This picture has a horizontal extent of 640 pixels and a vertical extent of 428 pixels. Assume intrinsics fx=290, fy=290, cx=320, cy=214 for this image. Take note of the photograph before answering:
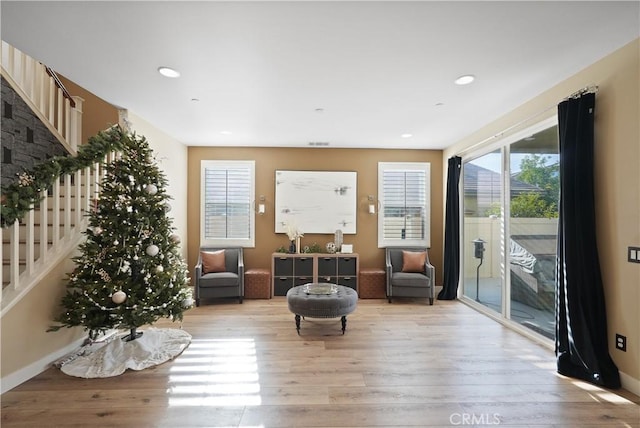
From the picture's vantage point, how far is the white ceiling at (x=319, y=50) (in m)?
1.89

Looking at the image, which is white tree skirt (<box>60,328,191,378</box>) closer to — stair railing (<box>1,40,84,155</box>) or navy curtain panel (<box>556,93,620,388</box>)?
stair railing (<box>1,40,84,155</box>)

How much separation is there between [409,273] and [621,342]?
2.82 metres

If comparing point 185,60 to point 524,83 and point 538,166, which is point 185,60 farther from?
point 538,166

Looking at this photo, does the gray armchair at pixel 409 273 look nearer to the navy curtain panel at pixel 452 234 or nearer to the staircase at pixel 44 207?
the navy curtain panel at pixel 452 234

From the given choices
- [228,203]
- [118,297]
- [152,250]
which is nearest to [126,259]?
[152,250]

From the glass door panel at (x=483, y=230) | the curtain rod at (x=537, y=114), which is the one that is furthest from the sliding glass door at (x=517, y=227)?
the curtain rod at (x=537, y=114)

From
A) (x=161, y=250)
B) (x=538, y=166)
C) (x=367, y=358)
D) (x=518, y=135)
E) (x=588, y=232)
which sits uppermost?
(x=518, y=135)

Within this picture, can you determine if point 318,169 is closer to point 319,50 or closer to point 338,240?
point 338,240

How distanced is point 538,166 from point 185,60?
12.6 feet

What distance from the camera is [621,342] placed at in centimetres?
237

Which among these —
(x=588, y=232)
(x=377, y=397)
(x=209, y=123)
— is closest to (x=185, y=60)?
(x=209, y=123)

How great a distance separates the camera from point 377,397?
2.27 m

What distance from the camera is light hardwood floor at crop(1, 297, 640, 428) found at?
6.69 ft

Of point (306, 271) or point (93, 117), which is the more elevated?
point (93, 117)
